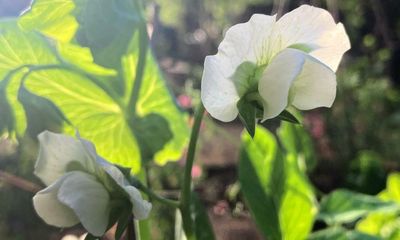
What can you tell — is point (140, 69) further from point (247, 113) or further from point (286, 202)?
point (286, 202)

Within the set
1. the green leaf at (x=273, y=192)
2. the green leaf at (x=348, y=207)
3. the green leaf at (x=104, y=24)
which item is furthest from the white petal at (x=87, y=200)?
the green leaf at (x=348, y=207)

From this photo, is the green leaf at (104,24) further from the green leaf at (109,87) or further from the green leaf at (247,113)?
the green leaf at (247,113)

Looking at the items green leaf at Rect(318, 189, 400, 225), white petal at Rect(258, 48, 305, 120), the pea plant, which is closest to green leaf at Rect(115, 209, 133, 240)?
the pea plant

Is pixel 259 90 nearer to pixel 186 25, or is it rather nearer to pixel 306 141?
pixel 306 141

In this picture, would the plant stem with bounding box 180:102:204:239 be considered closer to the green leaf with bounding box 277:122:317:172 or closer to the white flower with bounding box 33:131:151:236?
the white flower with bounding box 33:131:151:236

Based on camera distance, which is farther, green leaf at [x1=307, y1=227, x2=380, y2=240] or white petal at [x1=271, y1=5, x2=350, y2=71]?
green leaf at [x1=307, y1=227, x2=380, y2=240]

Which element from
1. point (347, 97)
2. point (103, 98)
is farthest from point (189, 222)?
point (347, 97)
